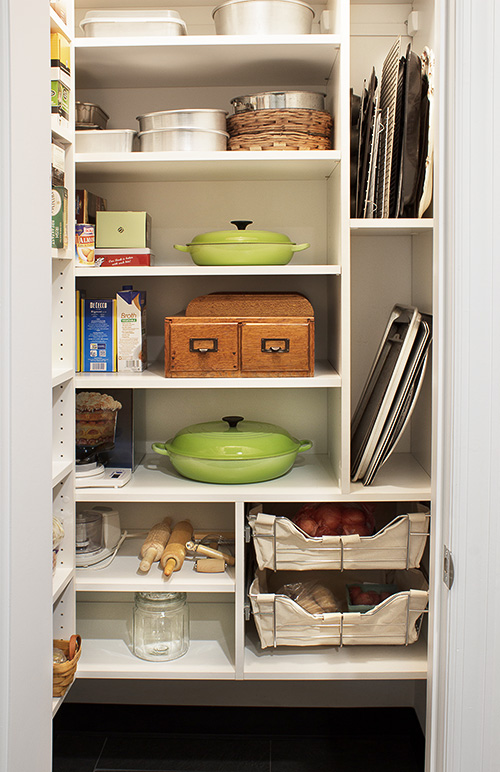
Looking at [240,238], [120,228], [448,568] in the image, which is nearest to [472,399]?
[448,568]

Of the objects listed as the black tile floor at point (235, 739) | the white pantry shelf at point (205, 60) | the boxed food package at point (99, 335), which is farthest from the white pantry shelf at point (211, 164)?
the black tile floor at point (235, 739)

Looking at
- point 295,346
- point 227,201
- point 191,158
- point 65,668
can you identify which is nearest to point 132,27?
point 191,158

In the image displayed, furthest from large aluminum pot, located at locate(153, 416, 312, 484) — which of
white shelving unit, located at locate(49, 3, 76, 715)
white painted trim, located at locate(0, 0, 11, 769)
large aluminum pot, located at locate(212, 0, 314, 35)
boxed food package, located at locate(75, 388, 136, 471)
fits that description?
white painted trim, located at locate(0, 0, 11, 769)

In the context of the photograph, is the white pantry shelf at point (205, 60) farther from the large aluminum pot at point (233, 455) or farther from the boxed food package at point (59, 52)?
the large aluminum pot at point (233, 455)

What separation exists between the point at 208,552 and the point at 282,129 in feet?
3.74

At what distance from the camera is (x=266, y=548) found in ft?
6.44

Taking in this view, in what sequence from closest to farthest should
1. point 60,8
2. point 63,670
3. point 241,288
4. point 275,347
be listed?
1. point 63,670
2. point 60,8
3. point 275,347
4. point 241,288

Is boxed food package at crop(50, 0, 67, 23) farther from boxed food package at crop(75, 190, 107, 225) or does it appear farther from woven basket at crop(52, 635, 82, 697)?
woven basket at crop(52, 635, 82, 697)

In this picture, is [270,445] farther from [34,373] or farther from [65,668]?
[34,373]

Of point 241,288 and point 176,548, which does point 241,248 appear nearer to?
point 241,288

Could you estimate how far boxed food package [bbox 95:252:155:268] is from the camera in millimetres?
2043

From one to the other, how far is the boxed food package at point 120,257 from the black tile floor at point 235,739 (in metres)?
1.36

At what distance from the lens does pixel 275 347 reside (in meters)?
1.99

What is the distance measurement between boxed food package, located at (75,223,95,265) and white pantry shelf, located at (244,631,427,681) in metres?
1.14
